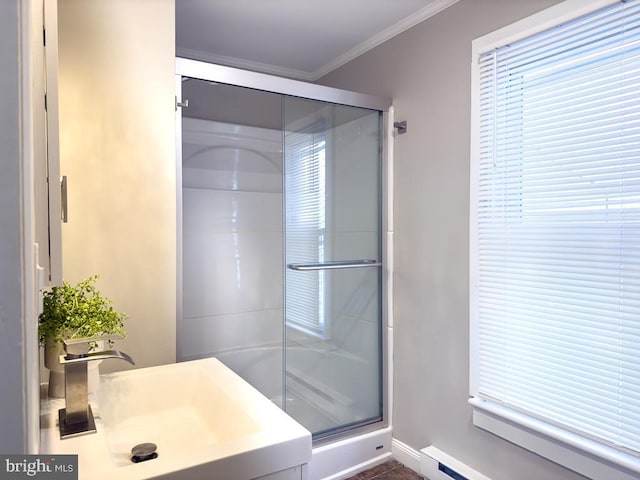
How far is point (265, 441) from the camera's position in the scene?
948mm

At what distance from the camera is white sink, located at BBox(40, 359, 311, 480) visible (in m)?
0.87

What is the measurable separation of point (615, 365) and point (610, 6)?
1.19m

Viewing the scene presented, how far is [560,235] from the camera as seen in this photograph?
61.2 inches

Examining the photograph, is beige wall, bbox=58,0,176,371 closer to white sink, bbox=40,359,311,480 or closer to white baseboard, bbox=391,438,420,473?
white sink, bbox=40,359,311,480

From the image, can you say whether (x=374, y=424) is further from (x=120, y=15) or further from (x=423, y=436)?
(x=120, y=15)

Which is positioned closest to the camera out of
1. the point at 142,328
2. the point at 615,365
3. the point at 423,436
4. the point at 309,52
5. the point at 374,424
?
the point at 615,365

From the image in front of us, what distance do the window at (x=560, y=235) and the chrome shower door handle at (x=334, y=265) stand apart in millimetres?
602

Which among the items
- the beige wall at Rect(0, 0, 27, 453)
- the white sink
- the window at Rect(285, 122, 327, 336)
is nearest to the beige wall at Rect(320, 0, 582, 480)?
the window at Rect(285, 122, 327, 336)

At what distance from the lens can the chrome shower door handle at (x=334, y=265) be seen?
2139 millimetres

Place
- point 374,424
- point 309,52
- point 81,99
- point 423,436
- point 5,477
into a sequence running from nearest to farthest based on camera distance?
point 5,477 < point 81,99 < point 423,436 < point 374,424 < point 309,52

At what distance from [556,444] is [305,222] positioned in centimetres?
140

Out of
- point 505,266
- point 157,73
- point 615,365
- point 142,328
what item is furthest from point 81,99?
point 615,365

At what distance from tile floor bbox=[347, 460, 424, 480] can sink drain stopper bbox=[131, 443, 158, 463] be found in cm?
136

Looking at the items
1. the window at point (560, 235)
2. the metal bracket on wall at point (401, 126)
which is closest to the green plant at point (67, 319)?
the window at point (560, 235)
